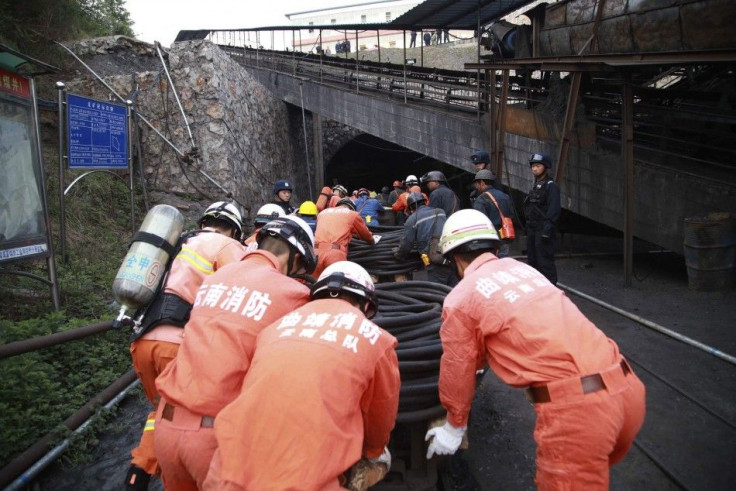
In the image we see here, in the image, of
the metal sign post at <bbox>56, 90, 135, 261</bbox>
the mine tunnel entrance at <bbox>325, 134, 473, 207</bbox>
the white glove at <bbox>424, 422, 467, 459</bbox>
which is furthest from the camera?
the mine tunnel entrance at <bbox>325, 134, 473, 207</bbox>

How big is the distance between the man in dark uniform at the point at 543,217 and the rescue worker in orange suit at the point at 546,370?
3.95 metres

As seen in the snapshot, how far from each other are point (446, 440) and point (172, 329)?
1.71 metres

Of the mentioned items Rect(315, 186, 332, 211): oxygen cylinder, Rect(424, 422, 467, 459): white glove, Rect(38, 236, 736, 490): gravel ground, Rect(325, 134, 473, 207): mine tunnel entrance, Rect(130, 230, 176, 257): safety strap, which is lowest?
Rect(38, 236, 736, 490): gravel ground

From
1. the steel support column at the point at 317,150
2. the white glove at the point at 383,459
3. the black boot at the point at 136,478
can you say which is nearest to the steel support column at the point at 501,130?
the white glove at the point at 383,459

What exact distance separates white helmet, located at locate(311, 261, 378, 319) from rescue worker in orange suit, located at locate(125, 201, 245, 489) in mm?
1004

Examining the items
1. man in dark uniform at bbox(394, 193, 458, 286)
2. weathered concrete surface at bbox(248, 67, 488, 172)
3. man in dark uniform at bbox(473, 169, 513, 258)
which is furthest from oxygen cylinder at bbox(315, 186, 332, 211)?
man in dark uniform at bbox(473, 169, 513, 258)

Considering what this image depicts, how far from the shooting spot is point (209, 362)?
6.70ft

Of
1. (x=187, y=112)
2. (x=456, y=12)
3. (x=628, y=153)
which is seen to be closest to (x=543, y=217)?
(x=628, y=153)

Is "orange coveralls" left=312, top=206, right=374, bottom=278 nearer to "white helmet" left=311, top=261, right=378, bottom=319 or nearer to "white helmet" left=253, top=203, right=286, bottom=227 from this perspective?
"white helmet" left=253, top=203, right=286, bottom=227

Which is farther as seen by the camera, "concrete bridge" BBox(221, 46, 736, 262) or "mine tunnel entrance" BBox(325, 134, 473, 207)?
"mine tunnel entrance" BBox(325, 134, 473, 207)

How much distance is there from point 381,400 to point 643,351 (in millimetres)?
3738

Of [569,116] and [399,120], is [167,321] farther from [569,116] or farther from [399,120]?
[399,120]

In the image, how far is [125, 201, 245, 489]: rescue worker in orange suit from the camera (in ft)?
8.61

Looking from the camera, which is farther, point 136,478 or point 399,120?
point 399,120
